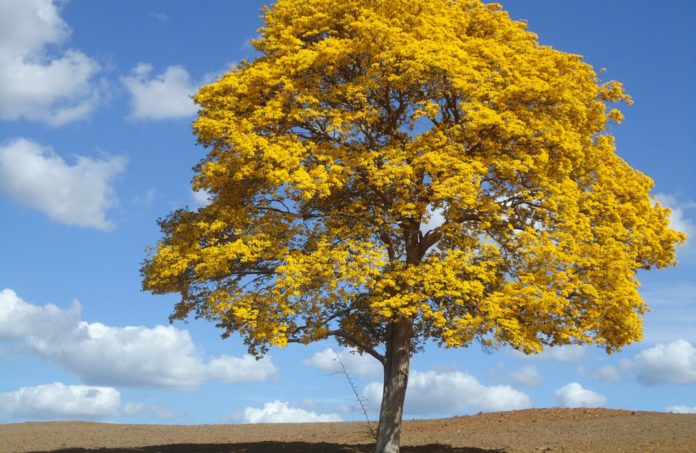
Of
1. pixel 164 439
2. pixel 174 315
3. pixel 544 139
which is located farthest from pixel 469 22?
pixel 164 439

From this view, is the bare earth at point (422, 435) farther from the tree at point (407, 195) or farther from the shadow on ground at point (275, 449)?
the tree at point (407, 195)

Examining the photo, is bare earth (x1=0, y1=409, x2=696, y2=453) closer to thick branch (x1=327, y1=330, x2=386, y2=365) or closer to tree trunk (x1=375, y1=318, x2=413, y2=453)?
tree trunk (x1=375, y1=318, x2=413, y2=453)

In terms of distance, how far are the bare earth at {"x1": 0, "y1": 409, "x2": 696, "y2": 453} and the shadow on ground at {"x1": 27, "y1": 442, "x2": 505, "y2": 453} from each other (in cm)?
3

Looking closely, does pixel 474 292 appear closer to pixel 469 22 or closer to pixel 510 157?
pixel 510 157

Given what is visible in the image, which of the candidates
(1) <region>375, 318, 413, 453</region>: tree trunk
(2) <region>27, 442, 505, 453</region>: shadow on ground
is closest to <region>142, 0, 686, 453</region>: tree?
(1) <region>375, 318, 413, 453</region>: tree trunk

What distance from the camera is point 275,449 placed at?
1623 cm

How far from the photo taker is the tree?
1247 centimetres

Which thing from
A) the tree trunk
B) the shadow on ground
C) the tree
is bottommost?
the shadow on ground

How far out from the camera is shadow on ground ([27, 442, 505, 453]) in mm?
16125

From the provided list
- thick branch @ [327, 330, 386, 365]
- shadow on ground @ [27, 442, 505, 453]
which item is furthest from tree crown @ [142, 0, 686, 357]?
shadow on ground @ [27, 442, 505, 453]

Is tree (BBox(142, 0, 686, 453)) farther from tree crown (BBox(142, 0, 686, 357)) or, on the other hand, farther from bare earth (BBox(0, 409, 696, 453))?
bare earth (BBox(0, 409, 696, 453))

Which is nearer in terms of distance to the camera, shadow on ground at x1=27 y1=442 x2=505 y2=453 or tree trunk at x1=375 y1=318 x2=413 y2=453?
tree trunk at x1=375 y1=318 x2=413 y2=453

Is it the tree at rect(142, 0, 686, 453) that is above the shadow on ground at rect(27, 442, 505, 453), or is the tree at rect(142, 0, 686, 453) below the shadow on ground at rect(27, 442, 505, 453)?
above

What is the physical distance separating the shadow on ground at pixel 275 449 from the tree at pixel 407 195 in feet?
9.61
